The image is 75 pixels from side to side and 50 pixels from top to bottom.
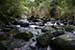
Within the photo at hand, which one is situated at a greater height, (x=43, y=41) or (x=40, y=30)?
Answer: (x=43, y=41)

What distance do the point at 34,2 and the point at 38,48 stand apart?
1495cm

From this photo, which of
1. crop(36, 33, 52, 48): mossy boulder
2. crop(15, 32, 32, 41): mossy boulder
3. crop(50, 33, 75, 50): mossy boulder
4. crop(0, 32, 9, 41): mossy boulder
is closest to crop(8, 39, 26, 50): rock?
crop(15, 32, 32, 41): mossy boulder

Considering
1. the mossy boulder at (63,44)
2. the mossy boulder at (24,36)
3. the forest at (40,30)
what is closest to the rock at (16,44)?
the forest at (40,30)

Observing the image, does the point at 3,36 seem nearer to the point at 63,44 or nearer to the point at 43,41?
the point at 43,41

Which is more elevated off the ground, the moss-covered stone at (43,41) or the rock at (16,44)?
the moss-covered stone at (43,41)

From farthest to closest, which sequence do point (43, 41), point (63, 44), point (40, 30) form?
1. point (40, 30)
2. point (43, 41)
3. point (63, 44)

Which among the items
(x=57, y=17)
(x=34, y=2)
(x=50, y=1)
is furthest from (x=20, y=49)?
(x=34, y=2)

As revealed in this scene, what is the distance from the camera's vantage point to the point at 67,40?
5914 millimetres

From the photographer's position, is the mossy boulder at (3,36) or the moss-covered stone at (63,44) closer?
the moss-covered stone at (63,44)

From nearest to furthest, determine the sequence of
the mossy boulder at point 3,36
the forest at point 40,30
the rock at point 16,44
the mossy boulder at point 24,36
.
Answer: the forest at point 40,30
the rock at point 16,44
the mossy boulder at point 3,36
the mossy boulder at point 24,36

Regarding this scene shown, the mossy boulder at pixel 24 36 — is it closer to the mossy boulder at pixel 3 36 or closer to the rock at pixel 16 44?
the rock at pixel 16 44

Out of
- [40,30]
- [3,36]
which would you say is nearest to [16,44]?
[3,36]

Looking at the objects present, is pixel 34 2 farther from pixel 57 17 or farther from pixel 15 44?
pixel 15 44

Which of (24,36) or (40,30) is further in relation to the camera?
(40,30)
